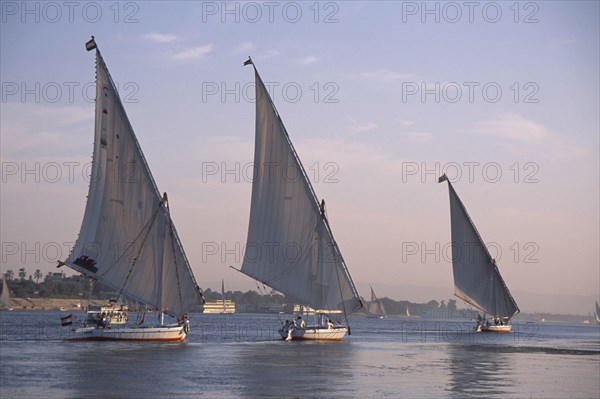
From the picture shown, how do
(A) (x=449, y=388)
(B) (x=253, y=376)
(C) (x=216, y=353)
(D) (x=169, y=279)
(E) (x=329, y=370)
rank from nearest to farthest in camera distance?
(A) (x=449, y=388) < (B) (x=253, y=376) < (E) (x=329, y=370) < (C) (x=216, y=353) < (D) (x=169, y=279)

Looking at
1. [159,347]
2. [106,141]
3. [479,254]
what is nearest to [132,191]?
[106,141]

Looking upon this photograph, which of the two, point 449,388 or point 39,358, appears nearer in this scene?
point 449,388

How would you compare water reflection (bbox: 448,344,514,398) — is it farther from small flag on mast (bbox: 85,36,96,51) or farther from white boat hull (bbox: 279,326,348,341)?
small flag on mast (bbox: 85,36,96,51)

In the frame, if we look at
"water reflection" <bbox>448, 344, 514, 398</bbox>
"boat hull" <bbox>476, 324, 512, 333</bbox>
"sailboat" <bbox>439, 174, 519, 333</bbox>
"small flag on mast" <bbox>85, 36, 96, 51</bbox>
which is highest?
"small flag on mast" <bbox>85, 36, 96, 51</bbox>

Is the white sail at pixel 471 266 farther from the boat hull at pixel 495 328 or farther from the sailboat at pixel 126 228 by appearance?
the sailboat at pixel 126 228

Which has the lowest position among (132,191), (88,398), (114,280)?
(88,398)

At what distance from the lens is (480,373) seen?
52969 mm

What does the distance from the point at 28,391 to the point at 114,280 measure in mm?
30651

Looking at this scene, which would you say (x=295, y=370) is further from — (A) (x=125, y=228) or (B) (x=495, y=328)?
(B) (x=495, y=328)

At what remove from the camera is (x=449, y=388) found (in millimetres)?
43938

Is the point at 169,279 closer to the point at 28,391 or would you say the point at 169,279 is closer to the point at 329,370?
the point at 329,370

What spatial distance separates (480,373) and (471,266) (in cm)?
6305

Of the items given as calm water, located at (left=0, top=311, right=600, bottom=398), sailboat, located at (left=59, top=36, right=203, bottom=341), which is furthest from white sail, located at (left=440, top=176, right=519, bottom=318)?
sailboat, located at (left=59, top=36, right=203, bottom=341)

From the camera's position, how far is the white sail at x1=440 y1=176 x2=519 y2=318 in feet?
373
